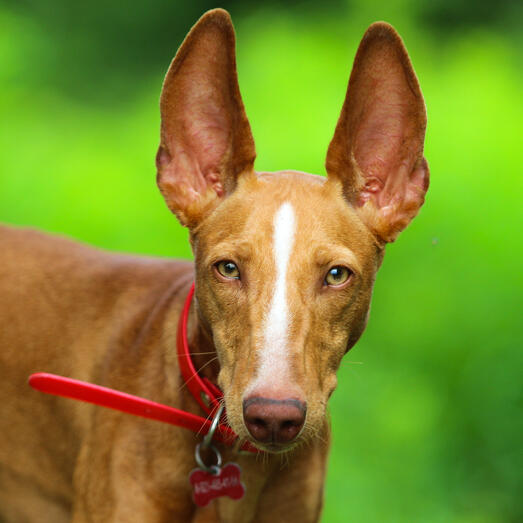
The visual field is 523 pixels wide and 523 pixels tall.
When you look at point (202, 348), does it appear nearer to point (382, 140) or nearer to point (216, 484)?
point (216, 484)

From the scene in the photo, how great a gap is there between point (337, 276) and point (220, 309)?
31 cm

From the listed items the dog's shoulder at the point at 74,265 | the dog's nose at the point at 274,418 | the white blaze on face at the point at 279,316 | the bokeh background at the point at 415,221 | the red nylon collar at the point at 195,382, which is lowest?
the bokeh background at the point at 415,221

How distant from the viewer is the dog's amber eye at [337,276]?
2.65 metres

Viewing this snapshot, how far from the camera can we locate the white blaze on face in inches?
95.5

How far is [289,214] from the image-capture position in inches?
105

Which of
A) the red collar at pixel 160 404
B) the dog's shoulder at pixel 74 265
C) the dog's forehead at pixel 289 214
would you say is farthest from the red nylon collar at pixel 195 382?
the dog's shoulder at pixel 74 265

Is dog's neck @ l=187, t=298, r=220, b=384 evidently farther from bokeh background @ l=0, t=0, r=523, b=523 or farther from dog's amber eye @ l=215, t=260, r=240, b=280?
bokeh background @ l=0, t=0, r=523, b=523

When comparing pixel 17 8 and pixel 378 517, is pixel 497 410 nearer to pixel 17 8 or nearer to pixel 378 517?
pixel 378 517

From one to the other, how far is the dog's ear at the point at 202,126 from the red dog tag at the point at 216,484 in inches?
27.2

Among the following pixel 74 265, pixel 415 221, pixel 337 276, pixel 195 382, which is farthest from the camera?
pixel 415 221

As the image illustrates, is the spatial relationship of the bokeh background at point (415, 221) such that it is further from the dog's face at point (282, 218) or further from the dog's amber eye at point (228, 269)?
the dog's amber eye at point (228, 269)

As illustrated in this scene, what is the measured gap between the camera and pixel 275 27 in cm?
698

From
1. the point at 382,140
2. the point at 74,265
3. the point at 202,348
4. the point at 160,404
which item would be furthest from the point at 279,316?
the point at 74,265

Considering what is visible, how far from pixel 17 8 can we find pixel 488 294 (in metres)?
5.32
